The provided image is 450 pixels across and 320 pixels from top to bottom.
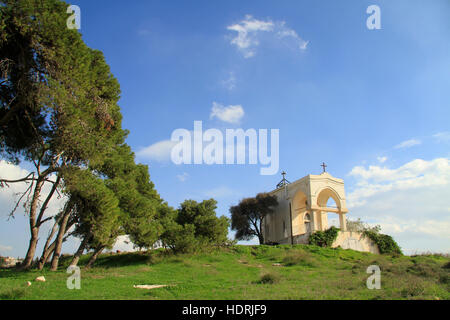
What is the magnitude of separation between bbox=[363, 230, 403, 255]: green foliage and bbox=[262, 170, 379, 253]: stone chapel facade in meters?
0.40

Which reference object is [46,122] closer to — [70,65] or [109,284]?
[70,65]

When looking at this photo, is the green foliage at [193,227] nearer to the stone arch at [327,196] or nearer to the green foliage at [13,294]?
the green foliage at [13,294]

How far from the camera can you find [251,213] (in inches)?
1391

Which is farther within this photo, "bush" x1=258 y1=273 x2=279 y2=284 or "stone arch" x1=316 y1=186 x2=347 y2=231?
"stone arch" x1=316 y1=186 x2=347 y2=231

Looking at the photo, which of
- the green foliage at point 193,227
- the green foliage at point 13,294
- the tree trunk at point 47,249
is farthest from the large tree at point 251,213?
the green foliage at point 13,294

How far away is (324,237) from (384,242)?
661cm

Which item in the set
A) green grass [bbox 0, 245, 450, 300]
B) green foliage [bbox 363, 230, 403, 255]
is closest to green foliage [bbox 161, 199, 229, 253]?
green grass [bbox 0, 245, 450, 300]

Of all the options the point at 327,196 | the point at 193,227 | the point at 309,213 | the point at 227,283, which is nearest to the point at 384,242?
the point at 327,196

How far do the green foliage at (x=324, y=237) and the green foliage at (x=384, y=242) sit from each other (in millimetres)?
3732

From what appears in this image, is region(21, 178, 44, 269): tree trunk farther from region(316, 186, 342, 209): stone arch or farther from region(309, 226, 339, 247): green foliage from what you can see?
region(316, 186, 342, 209): stone arch

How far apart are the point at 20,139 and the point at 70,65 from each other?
165 inches

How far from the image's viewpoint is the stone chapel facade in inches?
1139

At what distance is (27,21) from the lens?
1179 centimetres
